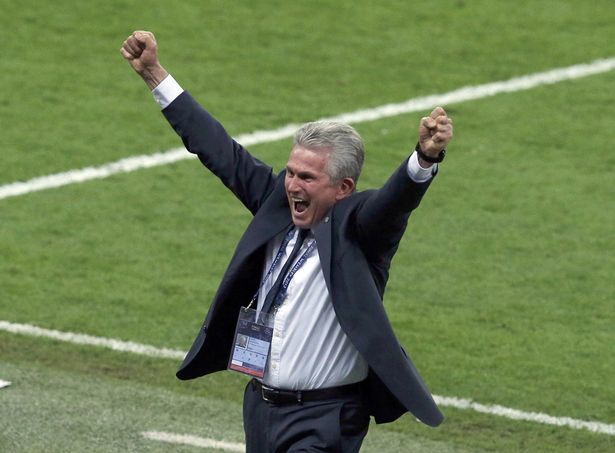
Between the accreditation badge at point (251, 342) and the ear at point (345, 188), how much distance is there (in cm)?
49

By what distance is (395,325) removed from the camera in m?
9.78

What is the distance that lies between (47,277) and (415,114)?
4310 millimetres

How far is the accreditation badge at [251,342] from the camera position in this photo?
18.9 feet

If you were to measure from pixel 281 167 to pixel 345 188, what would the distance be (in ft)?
21.8

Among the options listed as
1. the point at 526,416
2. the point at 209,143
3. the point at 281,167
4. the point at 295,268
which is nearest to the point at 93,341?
the point at 526,416

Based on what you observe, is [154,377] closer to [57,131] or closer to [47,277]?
[47,277]

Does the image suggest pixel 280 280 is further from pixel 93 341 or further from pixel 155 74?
pixel 93 341

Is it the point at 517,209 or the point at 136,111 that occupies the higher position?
the point at 136,111

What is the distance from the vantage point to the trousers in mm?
5730

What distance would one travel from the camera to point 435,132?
520cm

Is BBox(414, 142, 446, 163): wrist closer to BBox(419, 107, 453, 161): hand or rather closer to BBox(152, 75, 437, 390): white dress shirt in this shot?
BBox(419, 107, 453, 161): hand

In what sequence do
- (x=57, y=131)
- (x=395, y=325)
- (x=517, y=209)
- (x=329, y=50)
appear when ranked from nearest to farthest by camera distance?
(x=395, y=325), (x=517, y=209), (x=57, y=131), (x=329, y=50)

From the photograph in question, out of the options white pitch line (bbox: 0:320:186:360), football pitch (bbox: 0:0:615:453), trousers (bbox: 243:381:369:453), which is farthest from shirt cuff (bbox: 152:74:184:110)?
white pitch line (bbox: 0:320:186:360)

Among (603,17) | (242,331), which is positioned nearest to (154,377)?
(242,331)
